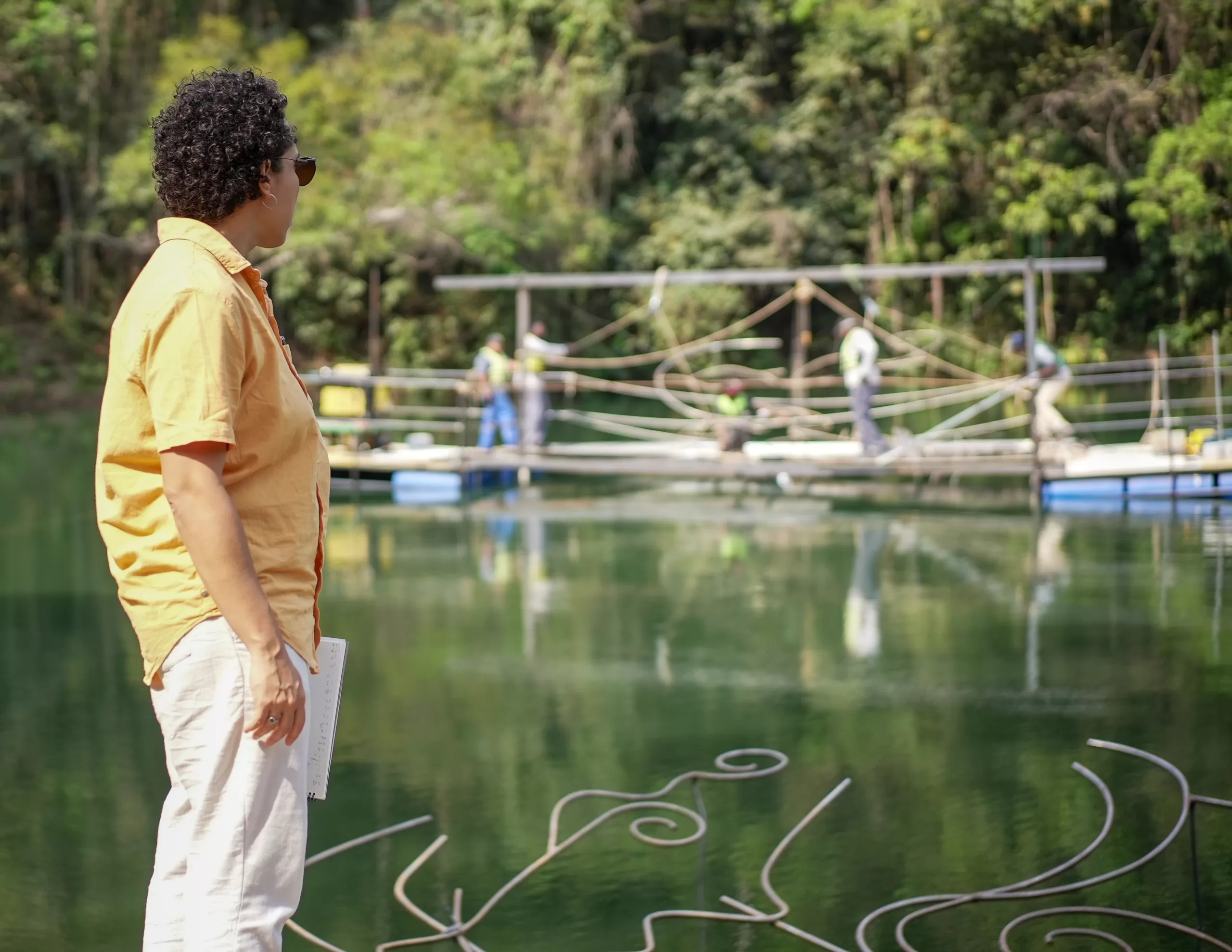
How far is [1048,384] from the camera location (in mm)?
12258

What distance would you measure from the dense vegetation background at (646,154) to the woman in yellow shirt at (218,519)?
79.3 ft

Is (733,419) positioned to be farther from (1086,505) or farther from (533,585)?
(533,585)

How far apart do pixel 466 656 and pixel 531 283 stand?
7.12 meters

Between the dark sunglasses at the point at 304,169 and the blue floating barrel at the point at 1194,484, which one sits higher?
the dark sunglasses at the point at 304,169

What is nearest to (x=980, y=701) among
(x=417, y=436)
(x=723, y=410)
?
(x=723, y=410)

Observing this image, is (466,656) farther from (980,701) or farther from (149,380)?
(149,380)

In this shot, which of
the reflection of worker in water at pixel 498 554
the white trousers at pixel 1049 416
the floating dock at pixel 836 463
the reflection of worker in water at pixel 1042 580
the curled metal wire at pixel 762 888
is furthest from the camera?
the white trousers at pixel 1049 416

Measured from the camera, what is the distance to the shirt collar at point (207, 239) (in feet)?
6.59

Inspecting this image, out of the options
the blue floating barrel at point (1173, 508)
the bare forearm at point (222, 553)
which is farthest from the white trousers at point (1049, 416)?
the bare forearm at point (222, 553)

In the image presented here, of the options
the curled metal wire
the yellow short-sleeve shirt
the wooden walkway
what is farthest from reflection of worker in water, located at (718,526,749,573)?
the yellow short-sleeve shirt

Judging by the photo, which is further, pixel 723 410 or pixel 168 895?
pixel 723 410

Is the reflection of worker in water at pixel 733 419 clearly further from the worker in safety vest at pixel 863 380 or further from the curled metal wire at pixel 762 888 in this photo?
the curled metal wire at pixel 762 888

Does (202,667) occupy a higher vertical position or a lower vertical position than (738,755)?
higher

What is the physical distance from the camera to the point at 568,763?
180 inches
